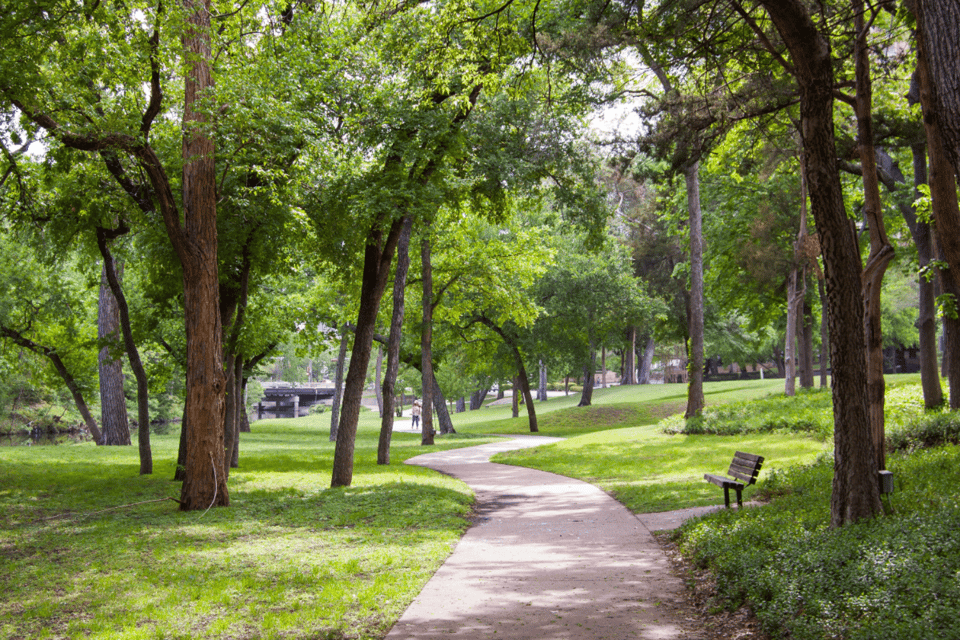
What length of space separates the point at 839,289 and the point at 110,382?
2454 cm

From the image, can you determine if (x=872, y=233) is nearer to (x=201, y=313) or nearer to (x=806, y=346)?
(x=201, y=313)

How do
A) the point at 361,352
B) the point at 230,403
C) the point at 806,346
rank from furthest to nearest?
the point at 806,346, the point at 230,403, the point at 361,352

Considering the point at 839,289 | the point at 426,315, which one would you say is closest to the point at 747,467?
the point at 839,289

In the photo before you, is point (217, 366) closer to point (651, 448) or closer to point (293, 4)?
point (293, 4)

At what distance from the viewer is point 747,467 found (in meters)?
9.27

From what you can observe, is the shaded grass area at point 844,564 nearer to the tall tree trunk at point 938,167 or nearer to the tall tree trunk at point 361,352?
the tall tree trunk at point 938,167

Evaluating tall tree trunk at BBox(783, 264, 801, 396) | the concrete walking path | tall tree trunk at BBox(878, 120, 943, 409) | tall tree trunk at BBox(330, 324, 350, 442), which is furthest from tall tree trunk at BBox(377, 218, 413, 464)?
tall tree trunk at BBox(783, 264, 801, 396)

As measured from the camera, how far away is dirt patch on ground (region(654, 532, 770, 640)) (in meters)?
5.10

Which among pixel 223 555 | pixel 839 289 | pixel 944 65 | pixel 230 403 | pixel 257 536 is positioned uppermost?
pixel 944 65

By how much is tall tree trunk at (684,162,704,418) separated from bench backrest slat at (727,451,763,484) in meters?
14.3

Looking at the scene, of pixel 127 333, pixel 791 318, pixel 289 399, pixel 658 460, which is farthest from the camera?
pixel 289 399

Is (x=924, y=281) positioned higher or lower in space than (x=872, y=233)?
higher

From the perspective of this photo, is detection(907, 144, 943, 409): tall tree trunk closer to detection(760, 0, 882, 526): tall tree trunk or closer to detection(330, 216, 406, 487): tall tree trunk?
detection(760, 0, 882, 526): tall tree trunk

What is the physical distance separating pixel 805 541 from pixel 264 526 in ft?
23.8
